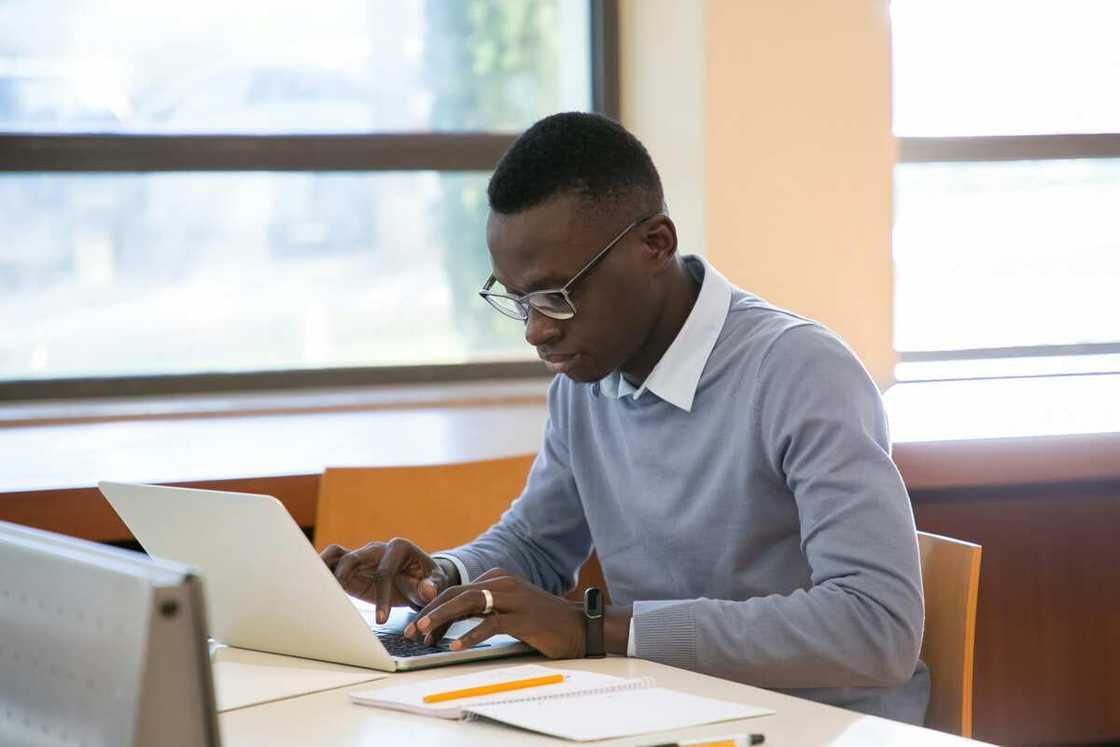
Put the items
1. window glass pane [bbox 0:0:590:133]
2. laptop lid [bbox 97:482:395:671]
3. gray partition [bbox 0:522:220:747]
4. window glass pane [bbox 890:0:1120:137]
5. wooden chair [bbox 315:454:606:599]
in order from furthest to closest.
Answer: window glass pane [bbox 890:0:1120:137] → window glass pane [bbox 0:0:590:133] → wooden chair [bbox 315:454:606:599] → laptop lid [bbox 97:482:395:671] → gray partition [bbox 0:522:220:747]

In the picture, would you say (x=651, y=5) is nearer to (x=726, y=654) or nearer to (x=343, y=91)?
(x=343, y=91)

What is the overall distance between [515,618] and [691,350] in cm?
41

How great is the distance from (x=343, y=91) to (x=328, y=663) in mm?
2236

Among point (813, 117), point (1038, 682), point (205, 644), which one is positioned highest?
point (813, 117)

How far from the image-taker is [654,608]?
1.37m

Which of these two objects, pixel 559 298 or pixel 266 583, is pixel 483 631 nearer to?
pixel 266 583

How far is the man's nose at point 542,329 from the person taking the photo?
5.11 feet

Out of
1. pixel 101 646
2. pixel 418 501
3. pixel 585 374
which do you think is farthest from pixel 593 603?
pixel 418 501

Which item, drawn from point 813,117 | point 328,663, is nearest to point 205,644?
point 328,663

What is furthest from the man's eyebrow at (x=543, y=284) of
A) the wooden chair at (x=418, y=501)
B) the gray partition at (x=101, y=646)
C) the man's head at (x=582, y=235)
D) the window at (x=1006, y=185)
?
the window at (x=1006, y=185)

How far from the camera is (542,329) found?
156 cm

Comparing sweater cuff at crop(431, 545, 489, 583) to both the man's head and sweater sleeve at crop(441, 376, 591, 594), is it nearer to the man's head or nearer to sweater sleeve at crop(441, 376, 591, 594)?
sweater sleeve at crop(441, 376, 591, 594)

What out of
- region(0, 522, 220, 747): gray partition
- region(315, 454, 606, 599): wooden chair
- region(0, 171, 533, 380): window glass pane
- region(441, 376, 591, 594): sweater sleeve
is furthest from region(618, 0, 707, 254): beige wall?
region(0, 522, 220, 747): gray partition

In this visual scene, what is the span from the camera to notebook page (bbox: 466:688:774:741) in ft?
3.49
